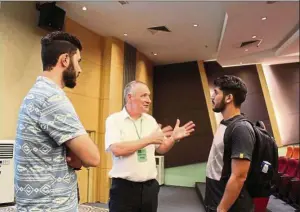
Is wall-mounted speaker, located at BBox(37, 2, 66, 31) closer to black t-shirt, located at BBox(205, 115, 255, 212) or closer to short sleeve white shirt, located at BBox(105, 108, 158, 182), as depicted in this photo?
short sleeve white shirt, located at BBox(105, 108, 158, 182)

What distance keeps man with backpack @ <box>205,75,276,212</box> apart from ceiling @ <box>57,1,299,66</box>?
2.83 m

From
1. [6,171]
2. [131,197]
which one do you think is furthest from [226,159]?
[6,171]

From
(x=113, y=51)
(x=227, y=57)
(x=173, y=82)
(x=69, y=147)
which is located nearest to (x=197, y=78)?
(x=173, y=82)

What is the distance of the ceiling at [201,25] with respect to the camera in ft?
16.0

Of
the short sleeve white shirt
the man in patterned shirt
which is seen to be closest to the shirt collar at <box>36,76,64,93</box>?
the man in patterned shirt

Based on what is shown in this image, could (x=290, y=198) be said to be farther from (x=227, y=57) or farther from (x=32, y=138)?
(x=32, y=138)

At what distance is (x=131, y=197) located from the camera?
6.20 ft

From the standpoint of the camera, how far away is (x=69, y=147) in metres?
1.11

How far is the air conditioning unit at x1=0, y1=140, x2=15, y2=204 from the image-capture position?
4246 millimetres

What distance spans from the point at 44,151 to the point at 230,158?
893 millimetres

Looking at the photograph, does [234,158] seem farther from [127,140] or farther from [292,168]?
[292,168]

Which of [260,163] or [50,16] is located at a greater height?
[50,16]

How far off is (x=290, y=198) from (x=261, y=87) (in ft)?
12.4

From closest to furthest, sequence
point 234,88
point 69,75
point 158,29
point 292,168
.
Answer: point 69,75, point 234,88, point 292,168, point 158,29
